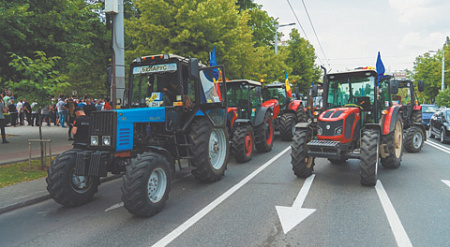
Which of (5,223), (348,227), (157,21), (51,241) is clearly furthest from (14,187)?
(157,21)

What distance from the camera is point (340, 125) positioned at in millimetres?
7211

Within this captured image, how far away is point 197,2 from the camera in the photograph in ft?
44.9

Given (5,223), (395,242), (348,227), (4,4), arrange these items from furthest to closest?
(4,4) → (5,223) → (348,227) → (395,242)

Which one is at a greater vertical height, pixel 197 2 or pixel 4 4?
pixel 197 2

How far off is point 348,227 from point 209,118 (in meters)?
3.84

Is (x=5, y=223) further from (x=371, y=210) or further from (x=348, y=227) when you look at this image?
(x=371, y=210)

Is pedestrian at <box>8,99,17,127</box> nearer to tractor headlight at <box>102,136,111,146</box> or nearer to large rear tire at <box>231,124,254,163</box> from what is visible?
large rear tire at <box>231,124,254,163</box>

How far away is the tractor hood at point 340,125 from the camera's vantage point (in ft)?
23.7

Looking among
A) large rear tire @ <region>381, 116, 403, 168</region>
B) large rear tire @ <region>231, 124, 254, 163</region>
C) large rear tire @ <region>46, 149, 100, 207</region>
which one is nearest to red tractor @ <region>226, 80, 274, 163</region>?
large rear tire @ <region>231, 124, 254, 163</region>

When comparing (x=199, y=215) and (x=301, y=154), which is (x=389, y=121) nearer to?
(x=301, y=154)

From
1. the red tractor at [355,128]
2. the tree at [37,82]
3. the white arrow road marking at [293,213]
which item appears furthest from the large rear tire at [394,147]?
the tree at [37,82]

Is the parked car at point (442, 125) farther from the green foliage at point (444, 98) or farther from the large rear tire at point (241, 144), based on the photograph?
the green foliage at point (444, 98)

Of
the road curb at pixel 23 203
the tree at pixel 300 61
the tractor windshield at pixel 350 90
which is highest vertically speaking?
the tree at pixel 300 61

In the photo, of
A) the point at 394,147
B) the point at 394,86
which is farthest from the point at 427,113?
the point at 394,86
